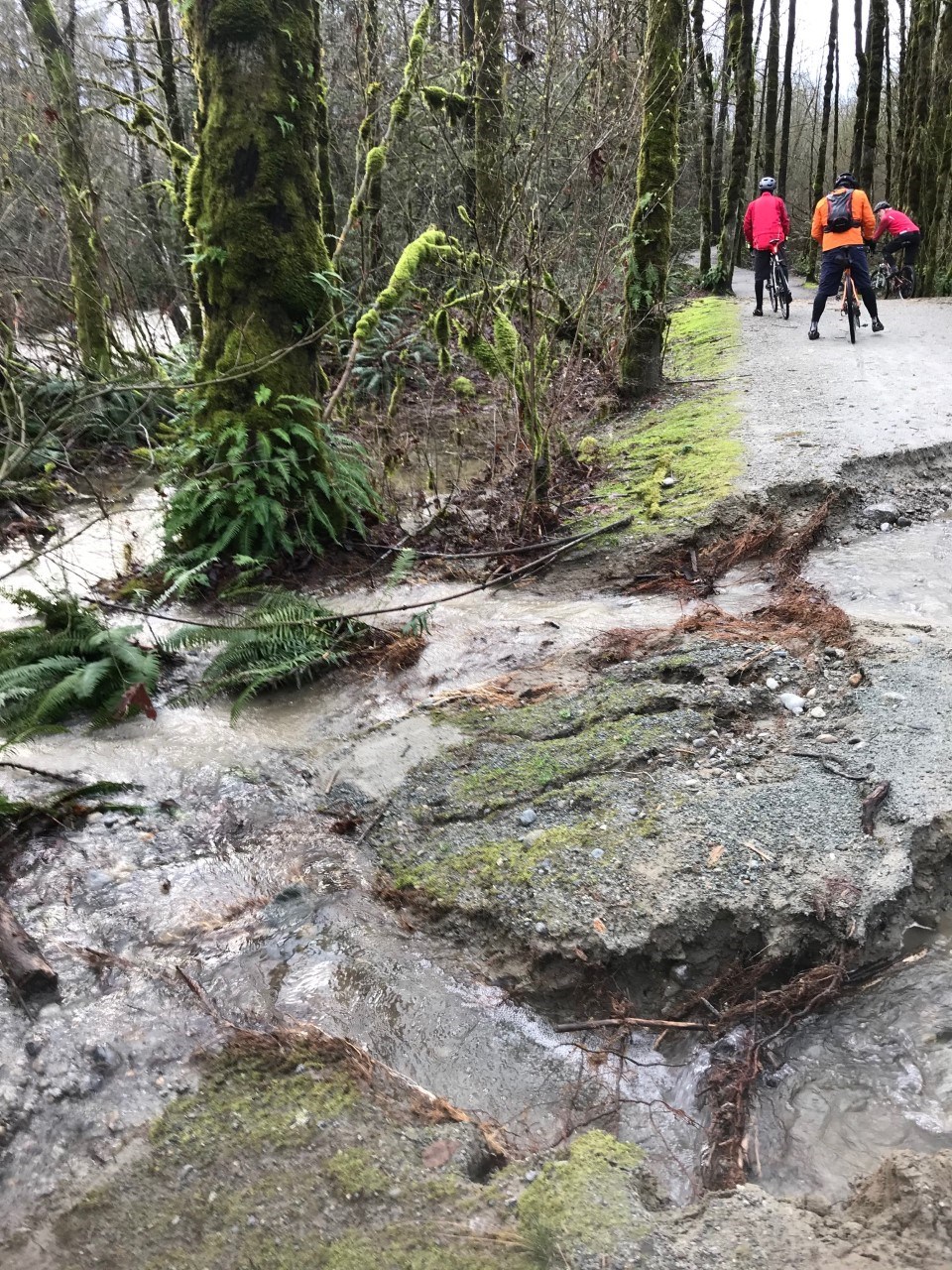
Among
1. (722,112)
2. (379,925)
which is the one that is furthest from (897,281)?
(379,925)

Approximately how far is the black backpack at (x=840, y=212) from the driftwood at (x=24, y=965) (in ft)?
39.8

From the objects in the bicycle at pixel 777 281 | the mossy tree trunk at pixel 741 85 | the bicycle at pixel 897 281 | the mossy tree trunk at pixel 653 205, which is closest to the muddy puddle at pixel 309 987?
the mossy tree trunk at pixel 653 205

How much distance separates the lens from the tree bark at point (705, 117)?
19.0 metres

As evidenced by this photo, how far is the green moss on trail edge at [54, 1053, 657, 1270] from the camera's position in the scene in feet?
6.63

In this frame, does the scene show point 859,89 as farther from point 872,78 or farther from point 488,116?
point 488,116

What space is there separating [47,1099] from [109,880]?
1.25 metres

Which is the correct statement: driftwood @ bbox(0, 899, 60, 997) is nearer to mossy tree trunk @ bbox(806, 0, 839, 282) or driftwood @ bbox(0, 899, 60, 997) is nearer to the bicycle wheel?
the bicycle wheel

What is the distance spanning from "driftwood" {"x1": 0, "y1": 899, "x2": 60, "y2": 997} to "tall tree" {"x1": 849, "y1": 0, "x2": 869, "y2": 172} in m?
25.0

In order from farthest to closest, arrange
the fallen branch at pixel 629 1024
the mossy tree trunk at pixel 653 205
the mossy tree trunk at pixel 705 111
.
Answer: the mossy tree trunk at pixel 705 111
the mossy tree trunk at pixel 653 205
the fallen branch at pixel 629 1024

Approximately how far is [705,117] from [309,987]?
926 inches

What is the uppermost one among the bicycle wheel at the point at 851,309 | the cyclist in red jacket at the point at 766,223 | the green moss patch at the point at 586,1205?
the cyclist in red jacket at the point at 766,223

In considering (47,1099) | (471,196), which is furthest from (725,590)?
(471,196)

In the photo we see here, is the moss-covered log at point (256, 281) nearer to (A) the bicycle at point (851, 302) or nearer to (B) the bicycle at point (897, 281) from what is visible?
(A) the bicycle at point (851, 302)

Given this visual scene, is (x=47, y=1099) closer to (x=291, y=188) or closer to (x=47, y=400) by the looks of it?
(x=291, y=188)
